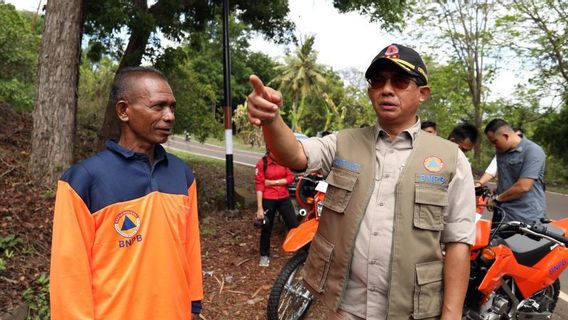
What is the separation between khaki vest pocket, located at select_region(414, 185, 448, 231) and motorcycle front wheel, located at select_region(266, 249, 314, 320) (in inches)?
72.1

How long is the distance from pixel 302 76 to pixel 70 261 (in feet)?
121

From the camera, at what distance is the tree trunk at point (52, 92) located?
4.96 meters

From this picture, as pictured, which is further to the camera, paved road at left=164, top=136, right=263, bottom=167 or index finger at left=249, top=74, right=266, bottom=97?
paved road at left=164, top=136, right=263, bottom=167

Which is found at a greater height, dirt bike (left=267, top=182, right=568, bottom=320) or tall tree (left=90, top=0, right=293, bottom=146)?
tall tree (left=90, top=0, right=293, bottom=146)

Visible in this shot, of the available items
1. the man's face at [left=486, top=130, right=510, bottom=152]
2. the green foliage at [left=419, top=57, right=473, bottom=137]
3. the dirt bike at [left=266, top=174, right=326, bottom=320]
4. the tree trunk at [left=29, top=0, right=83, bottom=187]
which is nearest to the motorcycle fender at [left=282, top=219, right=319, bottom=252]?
the dirt bike at [left=266, top=174, right=326, bottom=320]

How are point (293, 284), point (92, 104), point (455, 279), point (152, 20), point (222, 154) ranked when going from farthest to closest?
1. point (222, 154)
2. point (92, 104)
3. point (152, 20)
4. point (293, 284)
5. point (455, 279)

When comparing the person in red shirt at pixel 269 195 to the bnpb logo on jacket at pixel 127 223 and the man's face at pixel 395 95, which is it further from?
the bnpb logo on jacket at pixel 127 223

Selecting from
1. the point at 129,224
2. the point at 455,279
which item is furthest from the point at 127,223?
the point at 455,279

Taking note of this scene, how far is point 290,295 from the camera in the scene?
3.55m

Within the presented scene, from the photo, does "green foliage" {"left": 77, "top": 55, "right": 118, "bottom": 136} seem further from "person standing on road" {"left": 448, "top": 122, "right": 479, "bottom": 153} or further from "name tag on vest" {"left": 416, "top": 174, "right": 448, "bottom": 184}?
"name tag on vest" {"left": 416, "top": 174, "right": 448, "bottom": 184}

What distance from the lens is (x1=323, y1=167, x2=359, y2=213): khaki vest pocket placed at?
1.85 meters

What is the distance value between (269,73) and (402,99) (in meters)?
38.8

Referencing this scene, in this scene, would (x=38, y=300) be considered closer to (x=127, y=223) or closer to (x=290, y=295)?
(x=290, y=295)

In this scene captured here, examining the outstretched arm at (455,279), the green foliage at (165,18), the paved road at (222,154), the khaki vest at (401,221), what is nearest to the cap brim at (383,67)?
the khaki vest at (401,221)
